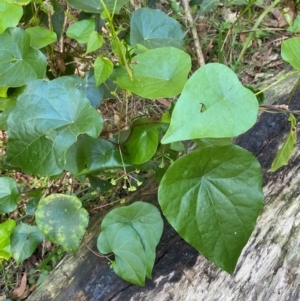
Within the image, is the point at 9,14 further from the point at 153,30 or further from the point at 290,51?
the point at 290,51

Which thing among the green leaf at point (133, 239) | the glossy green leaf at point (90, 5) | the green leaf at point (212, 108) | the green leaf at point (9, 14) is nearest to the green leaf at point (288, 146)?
the green leaf at point (212, 108)

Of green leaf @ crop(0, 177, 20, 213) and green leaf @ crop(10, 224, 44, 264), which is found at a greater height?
green leaf @ crop(0, 177, 20, 213)

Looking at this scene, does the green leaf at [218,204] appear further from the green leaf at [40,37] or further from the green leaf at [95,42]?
the green leaf at [40,37]

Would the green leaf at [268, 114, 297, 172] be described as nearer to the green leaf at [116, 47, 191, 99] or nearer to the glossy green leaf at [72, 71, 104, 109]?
the green leaf at [116, 47, 191, 99]

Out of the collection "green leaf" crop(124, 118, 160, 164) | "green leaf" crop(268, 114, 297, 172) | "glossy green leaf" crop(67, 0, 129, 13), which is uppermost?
"glossy green leaf" crop(67, 0, 129, 13)

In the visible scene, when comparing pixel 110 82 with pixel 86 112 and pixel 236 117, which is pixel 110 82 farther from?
pixel 236 117

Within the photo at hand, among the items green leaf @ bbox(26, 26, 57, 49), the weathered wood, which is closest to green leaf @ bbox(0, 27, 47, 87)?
green leaf @ bbox(26, 26, 57, 49)
